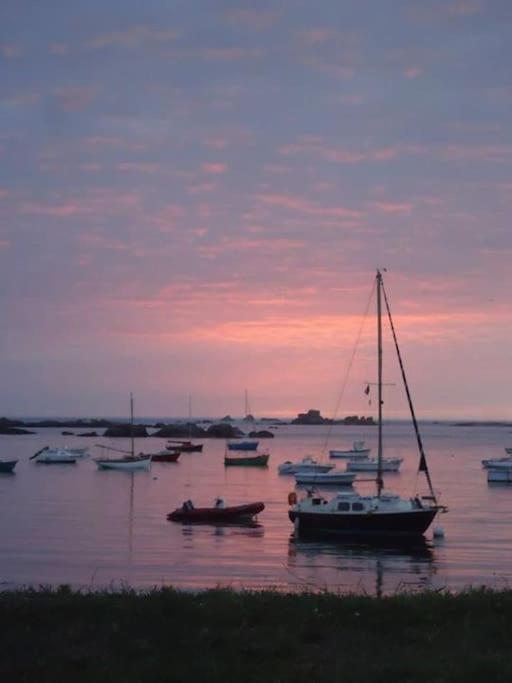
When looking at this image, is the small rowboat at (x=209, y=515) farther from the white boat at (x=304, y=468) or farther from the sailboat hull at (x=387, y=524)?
the white boat at (x=304, y=468)

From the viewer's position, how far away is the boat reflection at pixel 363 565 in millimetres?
26453

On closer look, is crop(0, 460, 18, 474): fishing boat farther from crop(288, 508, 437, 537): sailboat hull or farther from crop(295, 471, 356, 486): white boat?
crop(288, 508, 437, 537): sailboat hull

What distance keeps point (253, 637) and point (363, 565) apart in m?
22.0

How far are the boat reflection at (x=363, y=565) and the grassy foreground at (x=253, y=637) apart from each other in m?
11.7

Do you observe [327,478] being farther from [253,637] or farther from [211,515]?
[253,637]

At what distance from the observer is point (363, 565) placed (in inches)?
1257

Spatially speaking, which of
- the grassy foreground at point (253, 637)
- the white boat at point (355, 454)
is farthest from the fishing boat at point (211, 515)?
the white boat at point (355, 454)

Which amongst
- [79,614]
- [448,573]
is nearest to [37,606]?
[79,614]

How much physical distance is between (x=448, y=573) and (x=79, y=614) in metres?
20.5

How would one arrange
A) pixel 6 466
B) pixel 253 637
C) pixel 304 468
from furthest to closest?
pixel 304 468 < pixel 6 466 < pixel 253 637

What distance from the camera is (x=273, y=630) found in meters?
11.0

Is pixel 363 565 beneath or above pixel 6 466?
beneath

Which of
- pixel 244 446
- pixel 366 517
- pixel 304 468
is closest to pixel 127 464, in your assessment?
pixel 304 468

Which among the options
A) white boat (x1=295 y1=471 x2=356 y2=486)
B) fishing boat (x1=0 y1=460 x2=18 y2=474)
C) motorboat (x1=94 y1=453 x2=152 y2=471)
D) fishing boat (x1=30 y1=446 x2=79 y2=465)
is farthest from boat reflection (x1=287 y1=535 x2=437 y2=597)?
fishing boat (x1=30 y1=446 x2=79 y2=465)
